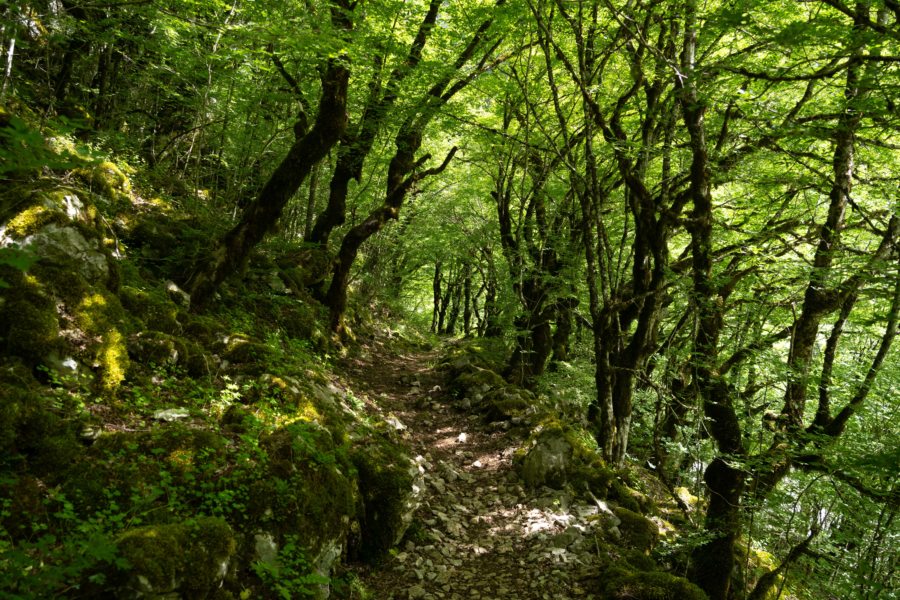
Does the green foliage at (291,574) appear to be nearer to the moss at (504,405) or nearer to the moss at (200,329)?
the moss at (200,329)

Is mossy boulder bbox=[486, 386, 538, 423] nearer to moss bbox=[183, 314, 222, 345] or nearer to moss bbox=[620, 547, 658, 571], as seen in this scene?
moss bbox=[620, 547, 658, 571]

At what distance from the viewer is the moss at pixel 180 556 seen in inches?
105

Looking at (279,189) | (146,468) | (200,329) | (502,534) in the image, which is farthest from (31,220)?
(502,534)

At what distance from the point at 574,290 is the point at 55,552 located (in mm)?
10427

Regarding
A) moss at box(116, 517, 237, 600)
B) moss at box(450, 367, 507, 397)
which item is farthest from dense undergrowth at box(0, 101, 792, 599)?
moss at box(450, 367, 507, 397)

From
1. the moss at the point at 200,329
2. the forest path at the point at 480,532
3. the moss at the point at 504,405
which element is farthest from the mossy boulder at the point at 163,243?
the moss at the point at 504,405

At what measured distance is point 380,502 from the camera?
513 centimetres

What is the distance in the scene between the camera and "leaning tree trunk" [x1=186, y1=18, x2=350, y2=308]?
7109mm

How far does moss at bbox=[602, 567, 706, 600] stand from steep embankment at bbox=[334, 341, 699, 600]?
0.03ft

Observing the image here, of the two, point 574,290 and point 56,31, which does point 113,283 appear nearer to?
point 56,31

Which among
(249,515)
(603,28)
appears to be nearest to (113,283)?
(249,515)

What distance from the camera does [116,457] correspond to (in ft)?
11.5

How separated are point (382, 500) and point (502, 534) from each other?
1866 millimetres

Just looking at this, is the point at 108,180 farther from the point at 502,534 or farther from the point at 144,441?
the point at 502,534
